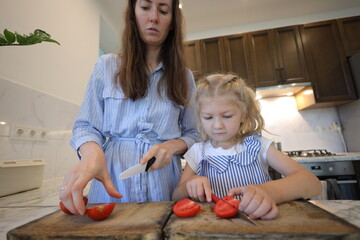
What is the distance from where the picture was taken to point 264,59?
2.23 meters

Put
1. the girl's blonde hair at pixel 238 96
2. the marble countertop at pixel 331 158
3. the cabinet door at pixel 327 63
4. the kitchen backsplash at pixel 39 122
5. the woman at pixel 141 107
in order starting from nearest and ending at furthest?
the woman at pixel 141 107
the girl's blonde hair at pixel 238 96
the kitchen backsplash at pixel 39 122
the marble countertop at pixel 331 158
the cabinet door at pixel 327 63

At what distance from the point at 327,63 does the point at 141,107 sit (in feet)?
7.44

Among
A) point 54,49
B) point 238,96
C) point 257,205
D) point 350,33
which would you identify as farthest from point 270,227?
point 350,33

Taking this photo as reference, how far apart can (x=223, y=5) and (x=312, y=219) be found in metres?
2.46

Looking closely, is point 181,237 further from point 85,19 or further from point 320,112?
point 320,112

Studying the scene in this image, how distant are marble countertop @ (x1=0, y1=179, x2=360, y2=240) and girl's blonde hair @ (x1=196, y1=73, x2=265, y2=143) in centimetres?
33

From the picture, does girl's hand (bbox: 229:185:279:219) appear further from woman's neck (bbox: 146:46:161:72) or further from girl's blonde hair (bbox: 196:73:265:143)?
woman's neck (bbox: 146:46:161:72)

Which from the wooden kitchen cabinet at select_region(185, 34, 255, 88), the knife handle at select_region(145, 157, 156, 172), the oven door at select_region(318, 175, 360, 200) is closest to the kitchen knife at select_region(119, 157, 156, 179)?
the knife handle at select_region(145, 157, 156, 172)

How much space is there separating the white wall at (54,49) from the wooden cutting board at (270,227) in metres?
1.16

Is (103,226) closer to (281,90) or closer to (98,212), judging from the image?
(98,212)

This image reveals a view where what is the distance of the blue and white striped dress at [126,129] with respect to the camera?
648 millimetres

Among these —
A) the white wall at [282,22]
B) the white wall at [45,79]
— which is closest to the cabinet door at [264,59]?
the white wall at [282,22]

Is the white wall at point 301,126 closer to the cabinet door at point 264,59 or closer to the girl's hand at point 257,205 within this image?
the cabinet door at point 264,59

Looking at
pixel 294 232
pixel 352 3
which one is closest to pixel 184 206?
pixel 294 232
